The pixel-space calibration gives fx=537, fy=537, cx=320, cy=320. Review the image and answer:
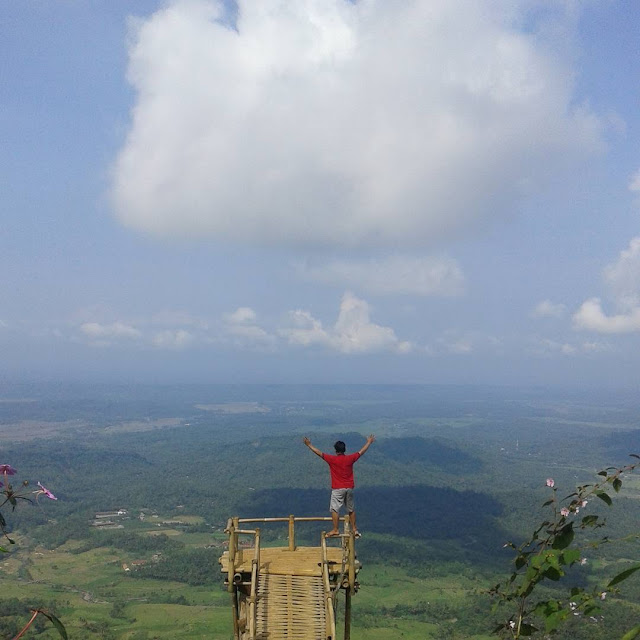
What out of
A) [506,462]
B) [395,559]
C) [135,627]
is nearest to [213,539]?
[395,559]

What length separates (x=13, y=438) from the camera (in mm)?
197125

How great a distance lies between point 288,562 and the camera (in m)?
10.9

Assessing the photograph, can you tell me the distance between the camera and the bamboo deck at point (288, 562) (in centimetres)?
1033

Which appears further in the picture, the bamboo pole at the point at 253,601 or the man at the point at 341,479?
the man at the point at 341,479

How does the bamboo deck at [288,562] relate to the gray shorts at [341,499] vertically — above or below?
below

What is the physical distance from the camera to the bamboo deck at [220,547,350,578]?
10328 millimetres

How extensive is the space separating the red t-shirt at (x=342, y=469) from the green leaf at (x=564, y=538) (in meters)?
7.30

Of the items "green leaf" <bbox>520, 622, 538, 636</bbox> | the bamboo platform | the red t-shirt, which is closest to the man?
the red t-shirt

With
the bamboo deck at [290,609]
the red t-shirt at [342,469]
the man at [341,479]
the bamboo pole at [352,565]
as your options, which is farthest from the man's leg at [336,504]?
the bamboo deck at [290,609]

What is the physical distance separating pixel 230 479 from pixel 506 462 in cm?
9031

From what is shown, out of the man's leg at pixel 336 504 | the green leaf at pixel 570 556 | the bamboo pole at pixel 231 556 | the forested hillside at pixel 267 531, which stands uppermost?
the green leaf at pixel 570 556

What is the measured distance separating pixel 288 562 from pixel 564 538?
7.75 metres

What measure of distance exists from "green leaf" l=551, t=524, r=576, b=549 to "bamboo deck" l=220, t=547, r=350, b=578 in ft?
22.7

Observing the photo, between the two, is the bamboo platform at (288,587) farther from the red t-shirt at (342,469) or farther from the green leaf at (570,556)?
the green leaf at (570,556)
